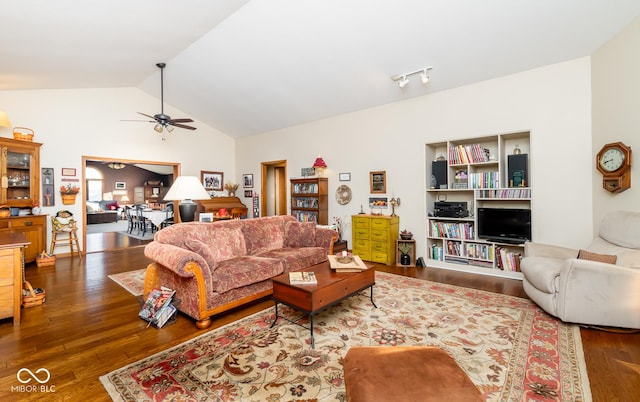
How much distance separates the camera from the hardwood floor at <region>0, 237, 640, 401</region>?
5.90 ft

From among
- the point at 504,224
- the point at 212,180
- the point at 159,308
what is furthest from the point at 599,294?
the point at 212,180

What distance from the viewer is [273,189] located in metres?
7.95

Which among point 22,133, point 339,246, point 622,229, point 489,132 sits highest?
point 22,133

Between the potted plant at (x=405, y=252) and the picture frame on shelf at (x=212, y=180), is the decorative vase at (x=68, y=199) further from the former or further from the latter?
the potted plant at (x=405, y=252)

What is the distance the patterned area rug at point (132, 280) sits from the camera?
363 cm

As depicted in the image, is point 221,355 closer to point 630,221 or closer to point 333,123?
point 630,221

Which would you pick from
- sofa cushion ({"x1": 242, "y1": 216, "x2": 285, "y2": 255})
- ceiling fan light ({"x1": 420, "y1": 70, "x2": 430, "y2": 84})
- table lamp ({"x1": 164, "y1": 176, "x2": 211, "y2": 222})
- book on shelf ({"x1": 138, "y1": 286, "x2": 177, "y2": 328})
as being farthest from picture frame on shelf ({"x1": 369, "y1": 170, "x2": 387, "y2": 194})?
book on shelf ({"x1": 138, "y1": 286, "x2": 177, "y2": 328})

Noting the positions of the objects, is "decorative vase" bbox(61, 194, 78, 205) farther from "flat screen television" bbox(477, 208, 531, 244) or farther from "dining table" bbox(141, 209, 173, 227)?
"flat screen television" bbox(477, 208, 531, 244)

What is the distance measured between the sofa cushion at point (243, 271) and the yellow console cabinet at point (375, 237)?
2.23 m

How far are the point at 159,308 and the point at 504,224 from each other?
435 centimetres

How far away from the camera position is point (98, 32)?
3.45 m

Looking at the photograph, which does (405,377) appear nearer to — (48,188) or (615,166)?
(615,166)

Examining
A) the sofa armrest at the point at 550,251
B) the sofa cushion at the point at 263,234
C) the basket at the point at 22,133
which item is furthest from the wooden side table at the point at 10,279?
the sofa armrest at the point at 550,251

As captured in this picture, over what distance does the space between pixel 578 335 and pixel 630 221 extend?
4.18 ft
